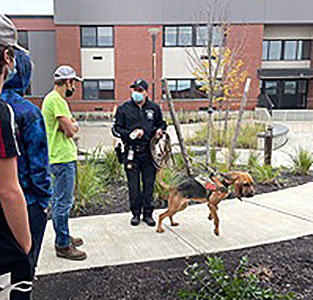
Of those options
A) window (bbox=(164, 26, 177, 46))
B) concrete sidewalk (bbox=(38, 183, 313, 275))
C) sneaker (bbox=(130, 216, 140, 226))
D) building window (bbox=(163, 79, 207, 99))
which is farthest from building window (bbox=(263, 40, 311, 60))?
sneaker (bbox=(130, 216, 140, 226))

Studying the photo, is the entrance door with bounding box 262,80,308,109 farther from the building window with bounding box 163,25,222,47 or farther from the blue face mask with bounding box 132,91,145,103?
the blue face mask with bounding box 132,91,145,103

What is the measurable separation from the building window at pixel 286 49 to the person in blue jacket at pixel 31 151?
89.0ft

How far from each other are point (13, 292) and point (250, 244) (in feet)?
9.62

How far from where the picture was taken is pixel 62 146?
3.43 metres

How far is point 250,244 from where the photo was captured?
3.95m

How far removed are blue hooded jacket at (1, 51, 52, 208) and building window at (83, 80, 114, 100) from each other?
24.0m

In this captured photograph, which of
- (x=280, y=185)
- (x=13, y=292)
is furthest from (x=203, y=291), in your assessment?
(x=280, y=185)

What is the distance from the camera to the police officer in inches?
177

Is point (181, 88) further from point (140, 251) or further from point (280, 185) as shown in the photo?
point (140, 251)

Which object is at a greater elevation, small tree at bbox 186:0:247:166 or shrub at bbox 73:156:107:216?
small tree at bbox 186:0:247:166

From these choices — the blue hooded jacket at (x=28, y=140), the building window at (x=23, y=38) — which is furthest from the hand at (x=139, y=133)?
the building window at (x=23, y=38)

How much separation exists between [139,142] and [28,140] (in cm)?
259

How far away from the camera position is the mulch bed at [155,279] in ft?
9.66

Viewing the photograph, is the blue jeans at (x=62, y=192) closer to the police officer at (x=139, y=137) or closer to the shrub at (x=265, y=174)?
the police officer at (x=139, y=137)
